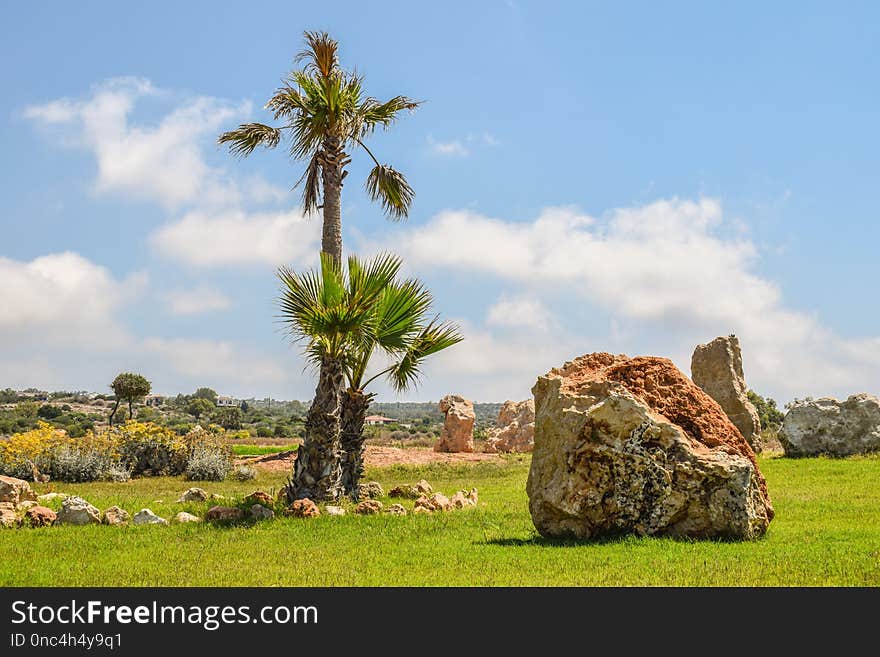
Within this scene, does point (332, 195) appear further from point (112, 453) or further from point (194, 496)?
point (112, 453)

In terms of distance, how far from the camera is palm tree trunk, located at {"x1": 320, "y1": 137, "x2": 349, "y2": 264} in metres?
17.8

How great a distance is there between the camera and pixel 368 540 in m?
10.9

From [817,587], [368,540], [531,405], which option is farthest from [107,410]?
[817,587]

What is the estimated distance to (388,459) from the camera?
27.7 meters

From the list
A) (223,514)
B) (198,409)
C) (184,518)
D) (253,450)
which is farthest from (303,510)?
(198,409)

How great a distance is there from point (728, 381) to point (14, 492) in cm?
2141

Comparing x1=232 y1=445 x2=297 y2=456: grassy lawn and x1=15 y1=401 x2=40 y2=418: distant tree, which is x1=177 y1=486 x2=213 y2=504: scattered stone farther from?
x1=15 y1=401 x2=40 y2=418: distant tree

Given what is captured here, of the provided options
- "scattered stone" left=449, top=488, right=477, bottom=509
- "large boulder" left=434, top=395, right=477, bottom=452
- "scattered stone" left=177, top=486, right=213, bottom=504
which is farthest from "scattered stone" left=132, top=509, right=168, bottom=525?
"large boulder" left=434, top=395, right=477, bottom=452

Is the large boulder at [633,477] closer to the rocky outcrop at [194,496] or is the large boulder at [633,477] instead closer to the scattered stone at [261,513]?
the scattered stone at [261,513]

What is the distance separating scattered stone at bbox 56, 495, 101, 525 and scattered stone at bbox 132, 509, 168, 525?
23.9 inches

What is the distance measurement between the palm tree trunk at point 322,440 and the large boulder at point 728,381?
15.8 metres

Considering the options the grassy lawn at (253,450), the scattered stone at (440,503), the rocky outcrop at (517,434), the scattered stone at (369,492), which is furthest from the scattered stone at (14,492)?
the rocky outcrop at (517,434)
